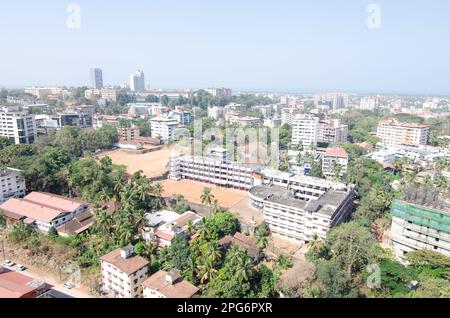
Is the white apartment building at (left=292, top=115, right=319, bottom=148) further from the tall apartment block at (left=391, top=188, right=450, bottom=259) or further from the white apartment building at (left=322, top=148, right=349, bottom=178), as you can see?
the tall apartment block at (left=391, top=188, right=450, bottom=259)

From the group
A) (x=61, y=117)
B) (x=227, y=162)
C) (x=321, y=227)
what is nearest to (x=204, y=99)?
(x=61, y=117)

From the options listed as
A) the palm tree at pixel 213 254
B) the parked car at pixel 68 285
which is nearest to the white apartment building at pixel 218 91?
the palm tree at pixel 213 254

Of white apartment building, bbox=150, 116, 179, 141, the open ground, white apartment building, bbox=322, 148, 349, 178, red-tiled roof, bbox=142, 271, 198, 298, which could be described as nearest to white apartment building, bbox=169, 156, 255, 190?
the open ground

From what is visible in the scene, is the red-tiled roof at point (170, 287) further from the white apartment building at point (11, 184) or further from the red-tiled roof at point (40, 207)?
the white apartment building at point (11, 184)

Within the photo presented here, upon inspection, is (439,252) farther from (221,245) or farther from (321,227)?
(221,245)

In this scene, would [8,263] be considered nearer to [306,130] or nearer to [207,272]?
[207,272]
